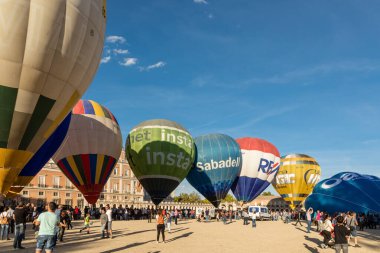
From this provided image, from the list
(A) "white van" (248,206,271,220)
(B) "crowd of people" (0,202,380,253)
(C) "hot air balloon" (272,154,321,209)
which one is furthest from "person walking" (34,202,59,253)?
(C) "hot air balloon" (272,154,321,209)

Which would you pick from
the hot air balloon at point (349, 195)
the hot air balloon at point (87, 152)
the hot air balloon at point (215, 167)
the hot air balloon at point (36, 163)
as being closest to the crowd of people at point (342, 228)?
the hot air balloon at point (349, 195)

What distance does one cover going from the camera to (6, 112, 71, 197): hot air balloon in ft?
65.5

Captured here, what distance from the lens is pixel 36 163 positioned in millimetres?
20844

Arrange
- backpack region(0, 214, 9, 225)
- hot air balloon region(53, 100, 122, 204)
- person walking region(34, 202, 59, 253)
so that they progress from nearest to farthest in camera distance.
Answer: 1. person walking region(34, 202, 59, 253)
2. backpack region(0, 214, 9, 225)
3. hot air balloon region(53, 100, 122, 204)

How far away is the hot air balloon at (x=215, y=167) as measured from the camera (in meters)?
38.4

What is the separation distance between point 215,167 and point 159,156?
7.77 m

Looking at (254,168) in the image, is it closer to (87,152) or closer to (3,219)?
(87,152)

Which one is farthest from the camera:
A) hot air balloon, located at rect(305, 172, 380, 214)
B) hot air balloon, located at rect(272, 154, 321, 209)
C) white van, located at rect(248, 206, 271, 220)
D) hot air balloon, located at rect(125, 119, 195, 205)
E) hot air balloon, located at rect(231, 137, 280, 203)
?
hot air balloon, located at rect(272, 154, 321, 209)

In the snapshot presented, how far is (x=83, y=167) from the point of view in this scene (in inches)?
1097

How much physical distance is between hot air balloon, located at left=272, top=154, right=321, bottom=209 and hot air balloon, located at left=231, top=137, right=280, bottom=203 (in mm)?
6558

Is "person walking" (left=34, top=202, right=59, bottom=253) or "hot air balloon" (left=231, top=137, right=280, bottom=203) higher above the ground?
"hot air balloon" (left=231, top=137, right=280, bottom=203)

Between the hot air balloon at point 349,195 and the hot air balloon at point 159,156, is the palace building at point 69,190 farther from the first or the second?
the hot air balloon at point 349,195

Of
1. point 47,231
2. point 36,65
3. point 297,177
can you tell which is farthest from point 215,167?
point 47,231

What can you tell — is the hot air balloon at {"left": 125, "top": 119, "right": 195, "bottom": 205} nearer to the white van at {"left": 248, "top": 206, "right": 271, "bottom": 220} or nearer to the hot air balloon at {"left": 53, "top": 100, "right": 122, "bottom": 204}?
the hot air balloon at {"left": 53, "top": 100, "right": 122, "bottom": 204}
